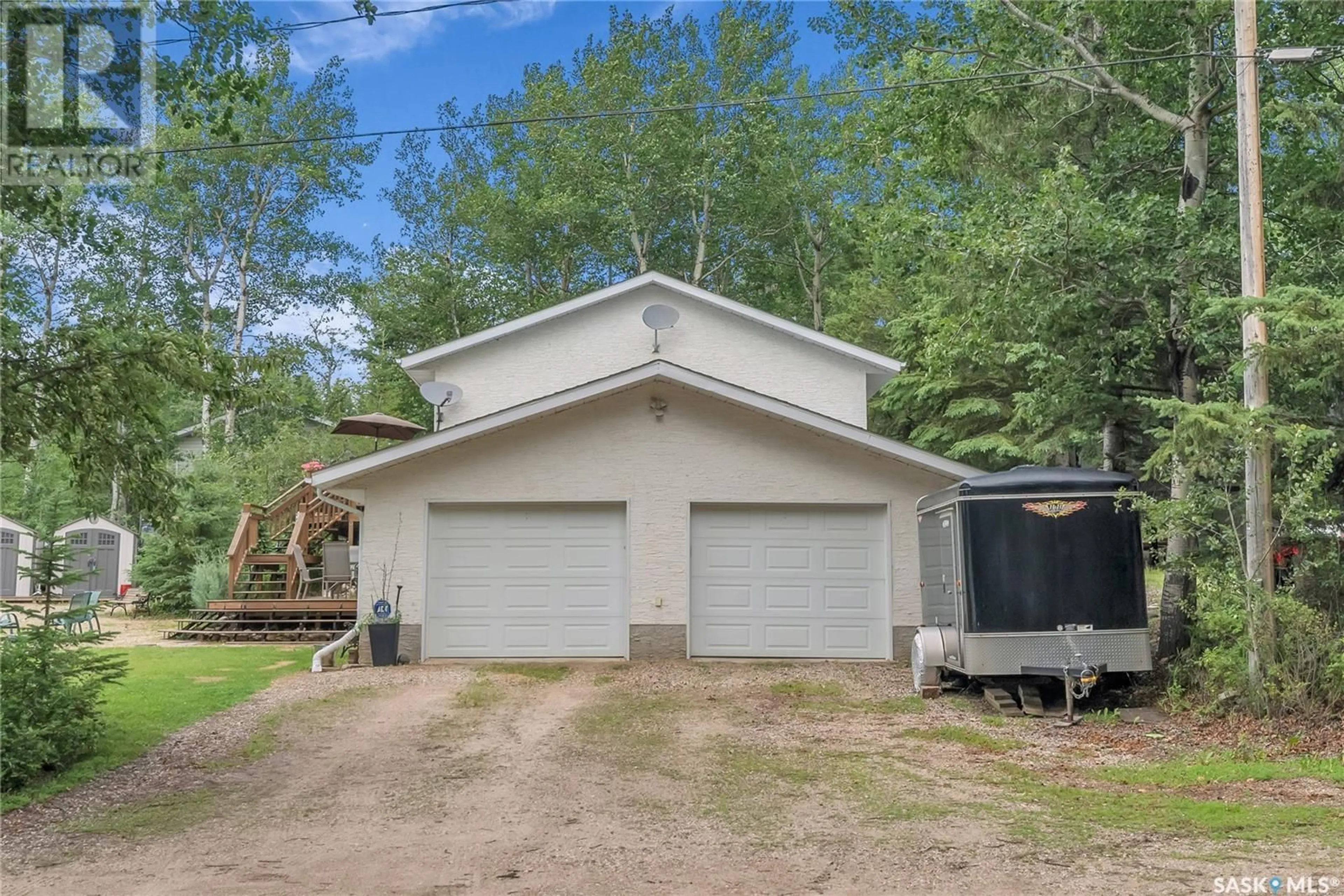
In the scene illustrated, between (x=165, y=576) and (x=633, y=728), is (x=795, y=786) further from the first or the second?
(x=165, y=576)

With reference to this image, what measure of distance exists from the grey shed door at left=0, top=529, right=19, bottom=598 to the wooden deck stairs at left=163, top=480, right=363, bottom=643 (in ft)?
30.0

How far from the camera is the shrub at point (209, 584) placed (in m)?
18.4

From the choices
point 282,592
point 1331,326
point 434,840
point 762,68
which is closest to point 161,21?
point 434,840

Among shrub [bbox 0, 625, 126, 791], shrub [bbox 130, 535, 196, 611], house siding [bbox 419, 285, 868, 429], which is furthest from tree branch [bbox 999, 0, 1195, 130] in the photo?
shrub [bbox 130, 535, 196, 611]

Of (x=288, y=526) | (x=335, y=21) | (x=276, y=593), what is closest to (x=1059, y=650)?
(x=335, y=21)

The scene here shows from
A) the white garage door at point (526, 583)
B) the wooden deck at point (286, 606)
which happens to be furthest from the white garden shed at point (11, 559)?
the white garage door at point (526, 583)

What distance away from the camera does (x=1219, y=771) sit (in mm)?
6695

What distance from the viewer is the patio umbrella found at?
54.7 ft

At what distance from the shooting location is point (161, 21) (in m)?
6.75

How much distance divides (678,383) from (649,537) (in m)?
2.06

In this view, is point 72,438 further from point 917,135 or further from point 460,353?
point 917,135

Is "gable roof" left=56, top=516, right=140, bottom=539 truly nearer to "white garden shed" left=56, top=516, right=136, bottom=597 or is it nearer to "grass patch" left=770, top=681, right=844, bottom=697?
"white garden shed" left=56, top=516, right=136, bottom=597

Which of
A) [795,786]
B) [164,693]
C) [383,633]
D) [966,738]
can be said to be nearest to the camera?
[795,786]

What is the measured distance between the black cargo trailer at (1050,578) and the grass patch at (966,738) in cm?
91
